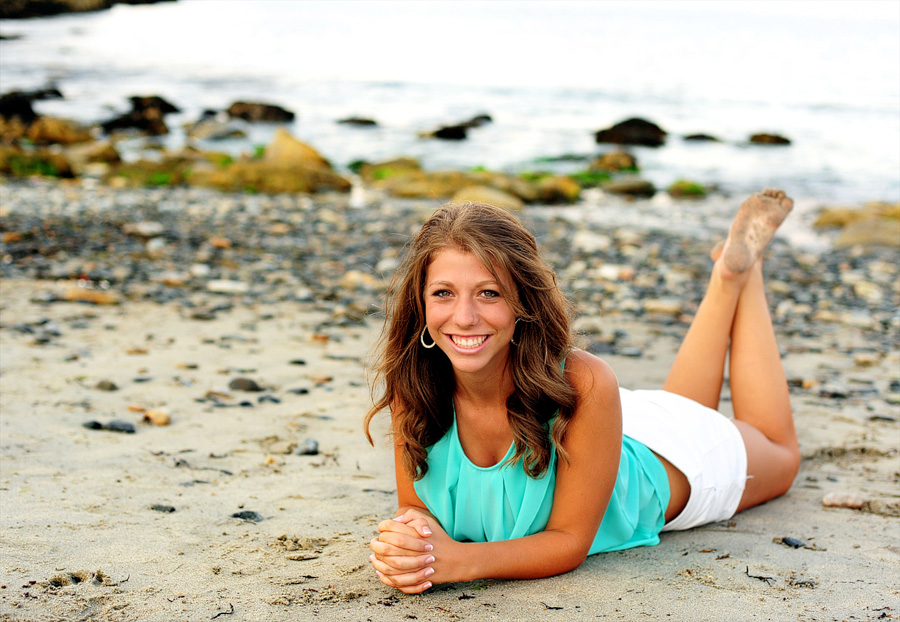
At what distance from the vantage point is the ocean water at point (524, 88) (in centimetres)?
2247

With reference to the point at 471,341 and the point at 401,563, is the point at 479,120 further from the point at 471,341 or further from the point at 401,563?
the point at 401,563

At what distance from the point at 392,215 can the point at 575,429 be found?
1018 centimetres

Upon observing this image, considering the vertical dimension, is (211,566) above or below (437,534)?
below

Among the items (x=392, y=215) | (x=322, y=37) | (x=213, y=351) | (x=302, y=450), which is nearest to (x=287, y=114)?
(x=392, y=215)

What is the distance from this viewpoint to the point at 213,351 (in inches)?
234

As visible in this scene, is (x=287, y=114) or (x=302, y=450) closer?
(x=302, y=450)

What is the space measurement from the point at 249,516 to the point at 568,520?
1.42 meters

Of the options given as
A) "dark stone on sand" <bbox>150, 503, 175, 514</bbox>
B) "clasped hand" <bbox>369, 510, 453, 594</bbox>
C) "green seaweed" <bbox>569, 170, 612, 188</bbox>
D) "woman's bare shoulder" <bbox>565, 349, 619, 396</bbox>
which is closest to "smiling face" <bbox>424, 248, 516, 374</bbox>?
"woman's bare shoulder" <bbox>565, 349, 619, 396</bbox>

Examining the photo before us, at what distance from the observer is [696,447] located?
145 inches

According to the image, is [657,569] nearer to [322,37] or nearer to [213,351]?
[213,351]

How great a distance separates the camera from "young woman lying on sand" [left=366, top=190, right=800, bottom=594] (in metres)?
2.75

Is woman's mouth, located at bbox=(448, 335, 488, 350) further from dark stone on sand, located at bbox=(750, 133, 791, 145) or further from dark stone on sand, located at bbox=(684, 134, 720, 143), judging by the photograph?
dark stone on sand, located at bbox=(684, 134, 720, 143)

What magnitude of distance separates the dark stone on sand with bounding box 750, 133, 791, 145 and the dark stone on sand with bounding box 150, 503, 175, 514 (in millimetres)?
25057

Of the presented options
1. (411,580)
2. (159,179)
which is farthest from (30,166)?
(411,580)
